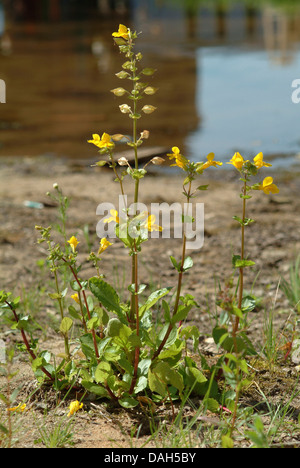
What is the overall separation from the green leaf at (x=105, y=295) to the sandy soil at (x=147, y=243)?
34 cm

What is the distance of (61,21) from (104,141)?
18.5 metres

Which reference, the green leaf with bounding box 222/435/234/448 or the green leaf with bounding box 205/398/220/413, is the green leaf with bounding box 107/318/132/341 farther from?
the green leaf with bounding box 222/435/234/448

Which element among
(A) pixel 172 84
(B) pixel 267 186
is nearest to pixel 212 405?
(B) pixel 267 186

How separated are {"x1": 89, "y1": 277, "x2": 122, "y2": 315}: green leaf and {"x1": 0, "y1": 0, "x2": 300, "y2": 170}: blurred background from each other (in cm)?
387

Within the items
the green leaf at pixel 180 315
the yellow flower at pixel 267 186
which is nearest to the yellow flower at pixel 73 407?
Result: the green leaf at pixel 180 315

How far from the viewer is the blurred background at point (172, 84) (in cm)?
680

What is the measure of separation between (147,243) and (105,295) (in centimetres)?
198

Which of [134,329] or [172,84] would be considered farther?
[172,84]

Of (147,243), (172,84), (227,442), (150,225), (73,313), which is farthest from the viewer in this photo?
(172,84)

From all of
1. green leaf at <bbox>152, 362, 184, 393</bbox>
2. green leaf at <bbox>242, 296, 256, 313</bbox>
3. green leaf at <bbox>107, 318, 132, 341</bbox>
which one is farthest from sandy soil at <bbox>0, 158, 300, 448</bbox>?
green leaf at <bbox>242, 296, 256, 313</bbox>

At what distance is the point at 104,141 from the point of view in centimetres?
208

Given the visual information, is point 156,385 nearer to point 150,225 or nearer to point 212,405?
point 212,405

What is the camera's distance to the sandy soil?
2.77 metres

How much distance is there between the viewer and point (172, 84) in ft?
31.0
